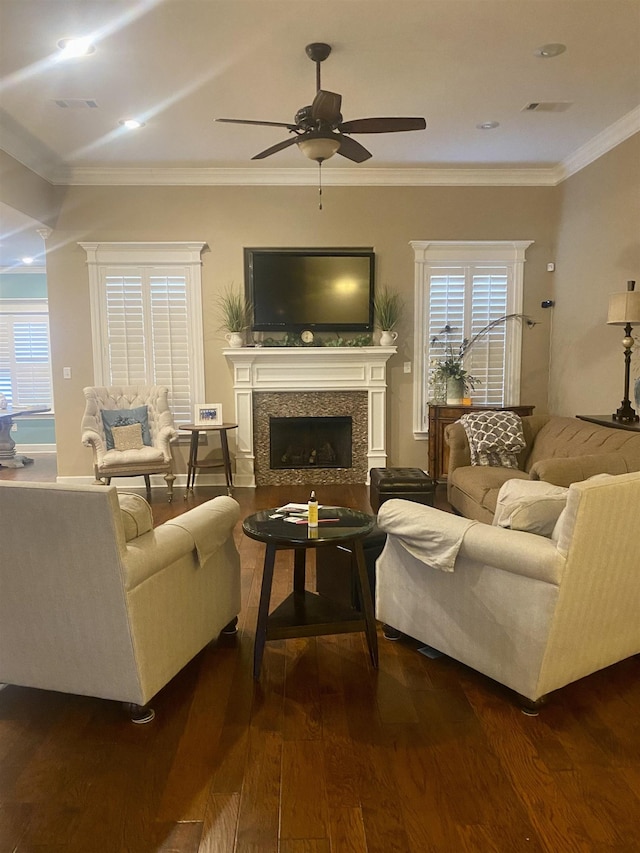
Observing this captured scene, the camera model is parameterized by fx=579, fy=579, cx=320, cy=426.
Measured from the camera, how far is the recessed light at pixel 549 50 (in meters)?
3.54

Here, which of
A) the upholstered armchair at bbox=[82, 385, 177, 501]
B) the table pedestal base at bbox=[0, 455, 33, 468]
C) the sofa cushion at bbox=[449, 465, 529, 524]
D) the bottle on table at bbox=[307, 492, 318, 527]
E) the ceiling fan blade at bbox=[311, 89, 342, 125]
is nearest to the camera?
the bottle on table at bbox=[307, 492, 318, 527]

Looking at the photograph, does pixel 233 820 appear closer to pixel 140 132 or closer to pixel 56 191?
pixel 140 132

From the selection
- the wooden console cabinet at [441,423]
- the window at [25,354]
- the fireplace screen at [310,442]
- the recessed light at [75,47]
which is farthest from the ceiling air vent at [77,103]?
the window at [25,354]

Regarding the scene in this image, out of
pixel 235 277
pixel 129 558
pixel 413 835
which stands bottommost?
pixel 413 835

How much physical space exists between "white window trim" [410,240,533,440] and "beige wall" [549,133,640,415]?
0.38 meters

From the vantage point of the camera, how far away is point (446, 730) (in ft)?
7.01

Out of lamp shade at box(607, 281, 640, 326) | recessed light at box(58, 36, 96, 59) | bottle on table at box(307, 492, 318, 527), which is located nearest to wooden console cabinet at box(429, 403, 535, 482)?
lamp shade at box(607, 281, 640, 326)

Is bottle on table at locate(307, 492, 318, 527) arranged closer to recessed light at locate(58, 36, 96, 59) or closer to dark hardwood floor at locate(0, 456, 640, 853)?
dark hardwood floor at locate(0, 456, 640, 853)

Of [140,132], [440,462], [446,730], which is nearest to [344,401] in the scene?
[440,462]

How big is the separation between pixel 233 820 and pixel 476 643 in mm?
1127

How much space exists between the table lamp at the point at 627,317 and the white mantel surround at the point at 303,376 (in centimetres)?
224

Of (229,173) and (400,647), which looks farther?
(229,173)

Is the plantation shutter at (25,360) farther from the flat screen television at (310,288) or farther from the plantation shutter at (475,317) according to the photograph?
the plantation shutter at (475,317)

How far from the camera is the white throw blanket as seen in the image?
90.7 inches
